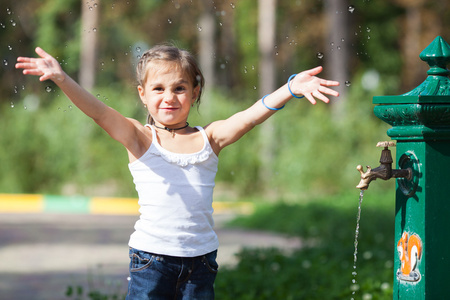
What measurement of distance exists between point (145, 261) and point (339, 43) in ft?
50.3

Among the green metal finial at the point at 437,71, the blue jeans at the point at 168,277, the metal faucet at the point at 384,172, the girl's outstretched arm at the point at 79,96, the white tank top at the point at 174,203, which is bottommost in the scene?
the blue jeans at the point at 168,277

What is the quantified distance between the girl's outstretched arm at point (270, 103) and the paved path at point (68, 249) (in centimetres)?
160

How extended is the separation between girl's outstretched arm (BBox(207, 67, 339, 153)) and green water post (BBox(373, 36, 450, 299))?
300 mm

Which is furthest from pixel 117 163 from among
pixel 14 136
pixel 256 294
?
pixel 256 294

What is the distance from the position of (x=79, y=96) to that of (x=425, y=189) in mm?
1313

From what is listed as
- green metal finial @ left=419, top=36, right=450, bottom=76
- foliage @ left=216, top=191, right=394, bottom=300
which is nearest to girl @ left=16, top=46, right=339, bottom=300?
green metal finial @ left=419, top=36, right=450, bottom=76

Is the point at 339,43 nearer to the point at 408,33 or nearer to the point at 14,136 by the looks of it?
the point at 14,136

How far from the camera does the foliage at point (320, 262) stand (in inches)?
198

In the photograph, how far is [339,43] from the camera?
17672 millimetres

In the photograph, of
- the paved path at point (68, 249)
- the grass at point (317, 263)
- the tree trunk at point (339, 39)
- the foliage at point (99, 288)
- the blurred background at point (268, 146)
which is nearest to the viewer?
the foliage at point (99, 288)

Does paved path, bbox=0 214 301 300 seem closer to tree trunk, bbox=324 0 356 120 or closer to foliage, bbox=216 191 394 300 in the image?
foliage, bbox=216 191 394 300

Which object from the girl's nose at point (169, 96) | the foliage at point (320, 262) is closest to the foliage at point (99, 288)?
the foliage at point (320, 262)

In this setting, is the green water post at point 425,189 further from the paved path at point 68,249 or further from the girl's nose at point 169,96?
→ the paved path at point 68,249

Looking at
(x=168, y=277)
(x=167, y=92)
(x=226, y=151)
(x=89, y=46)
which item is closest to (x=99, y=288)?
(x=168, y=277)
